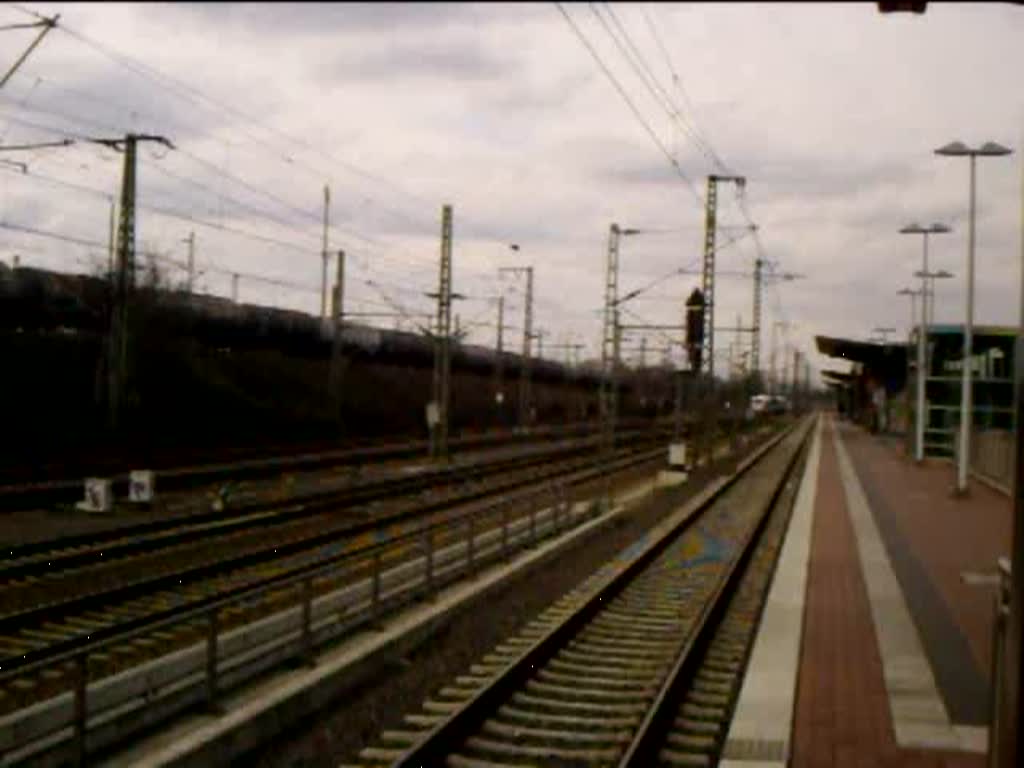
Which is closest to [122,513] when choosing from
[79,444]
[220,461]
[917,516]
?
[79,444]

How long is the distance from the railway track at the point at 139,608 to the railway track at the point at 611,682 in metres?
2.20

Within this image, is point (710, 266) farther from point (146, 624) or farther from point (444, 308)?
point (146, 624)

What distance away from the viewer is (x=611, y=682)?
1153cm

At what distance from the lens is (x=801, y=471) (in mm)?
43812

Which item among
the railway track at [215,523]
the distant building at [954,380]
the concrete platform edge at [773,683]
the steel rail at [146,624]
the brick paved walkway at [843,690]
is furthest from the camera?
the distant building at [954,380]

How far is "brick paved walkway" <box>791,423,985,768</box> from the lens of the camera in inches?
342

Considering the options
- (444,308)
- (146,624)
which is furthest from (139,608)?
(444,308)

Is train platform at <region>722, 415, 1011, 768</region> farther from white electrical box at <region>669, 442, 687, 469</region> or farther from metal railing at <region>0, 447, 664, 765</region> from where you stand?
white electrical box at <region>669, 442, 687, 469</region>

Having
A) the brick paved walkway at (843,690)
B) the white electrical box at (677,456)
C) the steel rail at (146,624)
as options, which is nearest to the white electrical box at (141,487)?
the steel rail at (146,624)

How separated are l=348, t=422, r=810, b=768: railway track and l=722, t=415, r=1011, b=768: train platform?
435mm

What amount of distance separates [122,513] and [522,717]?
47.3 ft

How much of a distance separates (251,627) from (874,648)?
591 centimetres

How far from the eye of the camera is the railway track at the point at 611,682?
9070 millimetres

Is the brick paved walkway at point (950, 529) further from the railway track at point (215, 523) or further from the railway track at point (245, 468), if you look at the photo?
the railway track at point (245, 468)
